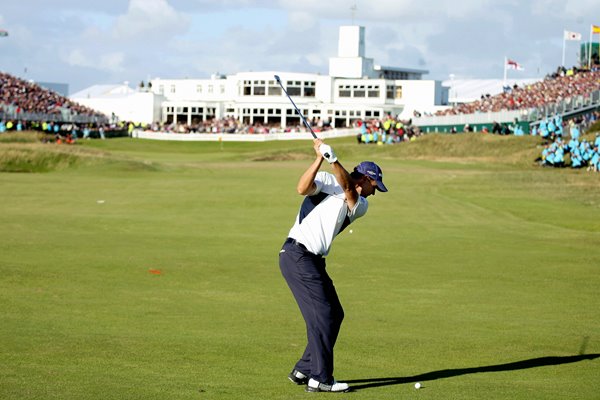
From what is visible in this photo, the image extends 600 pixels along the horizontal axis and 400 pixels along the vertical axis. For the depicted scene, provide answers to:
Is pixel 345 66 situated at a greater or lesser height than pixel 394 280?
greater

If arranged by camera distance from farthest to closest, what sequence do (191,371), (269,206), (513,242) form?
(269,206) → (513,242) → (191,371)

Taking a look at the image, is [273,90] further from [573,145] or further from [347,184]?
[347,184]

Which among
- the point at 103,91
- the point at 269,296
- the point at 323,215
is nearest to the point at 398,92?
the point at 103,91

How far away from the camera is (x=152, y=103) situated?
468 feet

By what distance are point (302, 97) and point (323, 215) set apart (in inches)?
5093

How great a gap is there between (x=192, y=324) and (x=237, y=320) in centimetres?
77

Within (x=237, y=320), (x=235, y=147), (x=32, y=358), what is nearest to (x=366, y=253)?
(x=237, y=320)

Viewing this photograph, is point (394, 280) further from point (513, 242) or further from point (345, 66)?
point (345, 66)

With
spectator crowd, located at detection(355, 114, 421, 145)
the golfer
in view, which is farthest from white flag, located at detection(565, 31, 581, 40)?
the golfer

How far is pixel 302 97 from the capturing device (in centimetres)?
13888

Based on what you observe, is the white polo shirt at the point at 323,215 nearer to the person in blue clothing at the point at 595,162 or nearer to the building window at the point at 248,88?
the person in blue clothing at the point at 595,162

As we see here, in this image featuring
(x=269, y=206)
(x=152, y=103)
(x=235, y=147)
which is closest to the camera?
(x=269, y=206)

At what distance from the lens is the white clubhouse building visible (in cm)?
13675

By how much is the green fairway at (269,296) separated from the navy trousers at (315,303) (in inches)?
14.6
